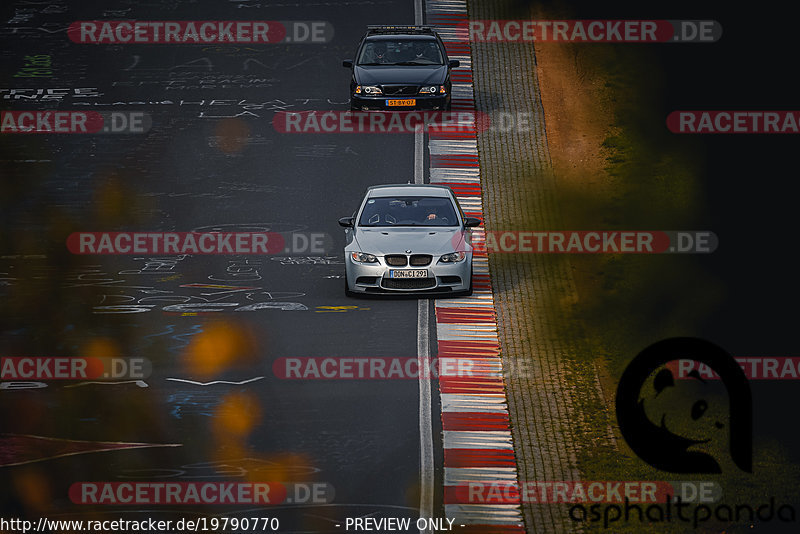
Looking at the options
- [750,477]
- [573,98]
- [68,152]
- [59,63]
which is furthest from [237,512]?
[59,63]

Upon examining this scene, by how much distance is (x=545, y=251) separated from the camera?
25000mm

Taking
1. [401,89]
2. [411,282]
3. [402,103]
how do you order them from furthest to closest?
[402,103] → [401,89] → [411,282]

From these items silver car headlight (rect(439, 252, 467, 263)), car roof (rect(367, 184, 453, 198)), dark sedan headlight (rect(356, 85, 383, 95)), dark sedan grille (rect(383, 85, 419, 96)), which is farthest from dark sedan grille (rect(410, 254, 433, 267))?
dark sedan headlight (rect(356, 85, 383, 95))

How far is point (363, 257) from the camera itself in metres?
21.3

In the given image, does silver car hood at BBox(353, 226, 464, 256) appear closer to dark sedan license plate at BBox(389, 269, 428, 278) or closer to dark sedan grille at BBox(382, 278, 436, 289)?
dark sedan license plate at BBox(389, 269, 428, 278)

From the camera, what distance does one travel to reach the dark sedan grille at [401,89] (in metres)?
29.6

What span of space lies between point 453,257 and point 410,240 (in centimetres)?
72

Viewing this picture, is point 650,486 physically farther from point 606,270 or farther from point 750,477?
point 606,270

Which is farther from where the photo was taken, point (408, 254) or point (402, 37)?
point (402, 37)

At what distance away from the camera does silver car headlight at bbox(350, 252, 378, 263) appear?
21.2 meters

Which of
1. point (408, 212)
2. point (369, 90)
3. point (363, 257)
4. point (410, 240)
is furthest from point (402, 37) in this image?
point (363, 257)

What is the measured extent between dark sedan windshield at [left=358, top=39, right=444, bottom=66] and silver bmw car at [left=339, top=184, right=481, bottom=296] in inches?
349

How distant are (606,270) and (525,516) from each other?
977 centimetres

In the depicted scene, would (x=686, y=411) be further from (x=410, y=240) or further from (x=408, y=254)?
(x=410, y=240)
